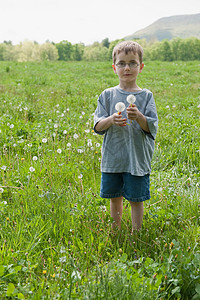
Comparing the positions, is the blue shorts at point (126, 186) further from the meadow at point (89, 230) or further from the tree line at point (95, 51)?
the tree line at point (95, 51)

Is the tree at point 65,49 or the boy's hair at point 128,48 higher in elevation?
the tree at point 65,49

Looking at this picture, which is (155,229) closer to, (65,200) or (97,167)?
(65,200)

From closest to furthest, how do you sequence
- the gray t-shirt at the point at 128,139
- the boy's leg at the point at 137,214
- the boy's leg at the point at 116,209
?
the gray t-shirt at the point at 128,139, the boy's leg at the point at 137,214, the boy's leg at the point at 116,209

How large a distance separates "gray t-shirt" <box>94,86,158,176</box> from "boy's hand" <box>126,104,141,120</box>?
0.39 feet

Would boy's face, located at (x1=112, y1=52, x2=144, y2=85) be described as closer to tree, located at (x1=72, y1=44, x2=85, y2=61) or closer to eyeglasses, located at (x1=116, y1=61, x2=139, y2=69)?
eyeglasses, located at (x1=116, y1=61, x2=139, y2=69)

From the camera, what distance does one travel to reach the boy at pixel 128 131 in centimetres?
232

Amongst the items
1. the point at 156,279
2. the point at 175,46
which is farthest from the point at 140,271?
the point at 175,46

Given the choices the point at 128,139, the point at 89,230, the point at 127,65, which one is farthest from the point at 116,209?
the point at 127,65

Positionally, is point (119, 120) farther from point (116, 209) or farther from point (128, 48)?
point (116, 209)

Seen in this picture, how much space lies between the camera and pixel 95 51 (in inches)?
2192

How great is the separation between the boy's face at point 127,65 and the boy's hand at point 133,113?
323 mm

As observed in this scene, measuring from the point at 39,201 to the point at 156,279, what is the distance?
1.47 metres

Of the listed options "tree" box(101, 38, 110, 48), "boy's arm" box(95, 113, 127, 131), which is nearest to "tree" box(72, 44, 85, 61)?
"tree" box(101, 38, 110, 48)

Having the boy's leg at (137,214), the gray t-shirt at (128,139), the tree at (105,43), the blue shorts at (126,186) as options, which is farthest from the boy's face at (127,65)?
the tree at (105,43)
